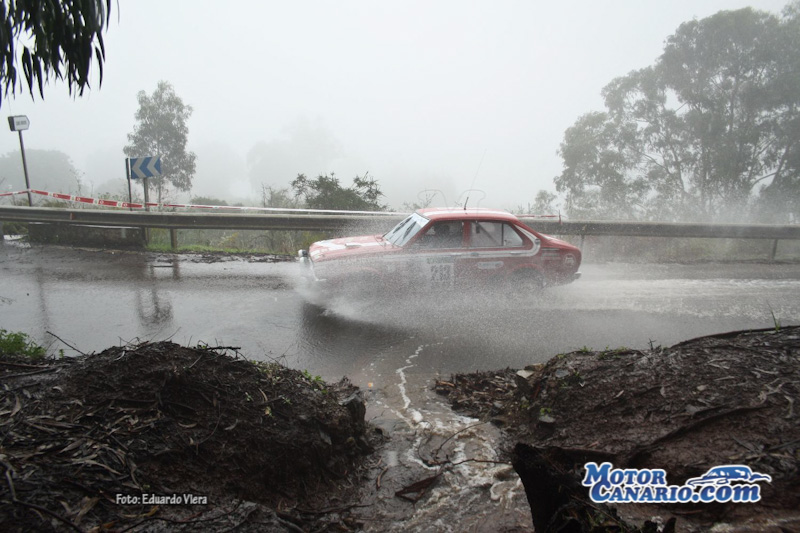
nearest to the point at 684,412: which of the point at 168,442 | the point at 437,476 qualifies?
the point at 437,476

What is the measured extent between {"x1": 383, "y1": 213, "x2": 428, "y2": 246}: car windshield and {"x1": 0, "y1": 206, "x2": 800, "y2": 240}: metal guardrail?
3.77m

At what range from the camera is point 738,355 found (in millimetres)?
3641

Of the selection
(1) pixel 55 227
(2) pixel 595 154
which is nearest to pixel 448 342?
(1) pixel 55 227

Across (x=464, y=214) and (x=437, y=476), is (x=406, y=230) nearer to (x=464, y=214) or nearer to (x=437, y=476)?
(x=464, y=214)

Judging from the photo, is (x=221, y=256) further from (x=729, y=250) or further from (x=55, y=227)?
(x=729, y=250)

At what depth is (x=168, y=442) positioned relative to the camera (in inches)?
107

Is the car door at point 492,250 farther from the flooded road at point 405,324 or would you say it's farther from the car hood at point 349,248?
the car hood at point 349,248

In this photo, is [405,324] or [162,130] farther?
[162,130]

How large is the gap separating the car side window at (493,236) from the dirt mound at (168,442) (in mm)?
4876

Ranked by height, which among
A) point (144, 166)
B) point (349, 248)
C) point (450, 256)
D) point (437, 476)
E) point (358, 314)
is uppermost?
point (144, 166)

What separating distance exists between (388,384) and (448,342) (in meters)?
1.55

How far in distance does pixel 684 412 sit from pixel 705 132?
24.9 metres

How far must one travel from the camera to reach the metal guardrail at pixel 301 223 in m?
12.2

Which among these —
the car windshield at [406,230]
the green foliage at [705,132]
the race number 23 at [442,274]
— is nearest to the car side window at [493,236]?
the race number 23 at [442,274]
